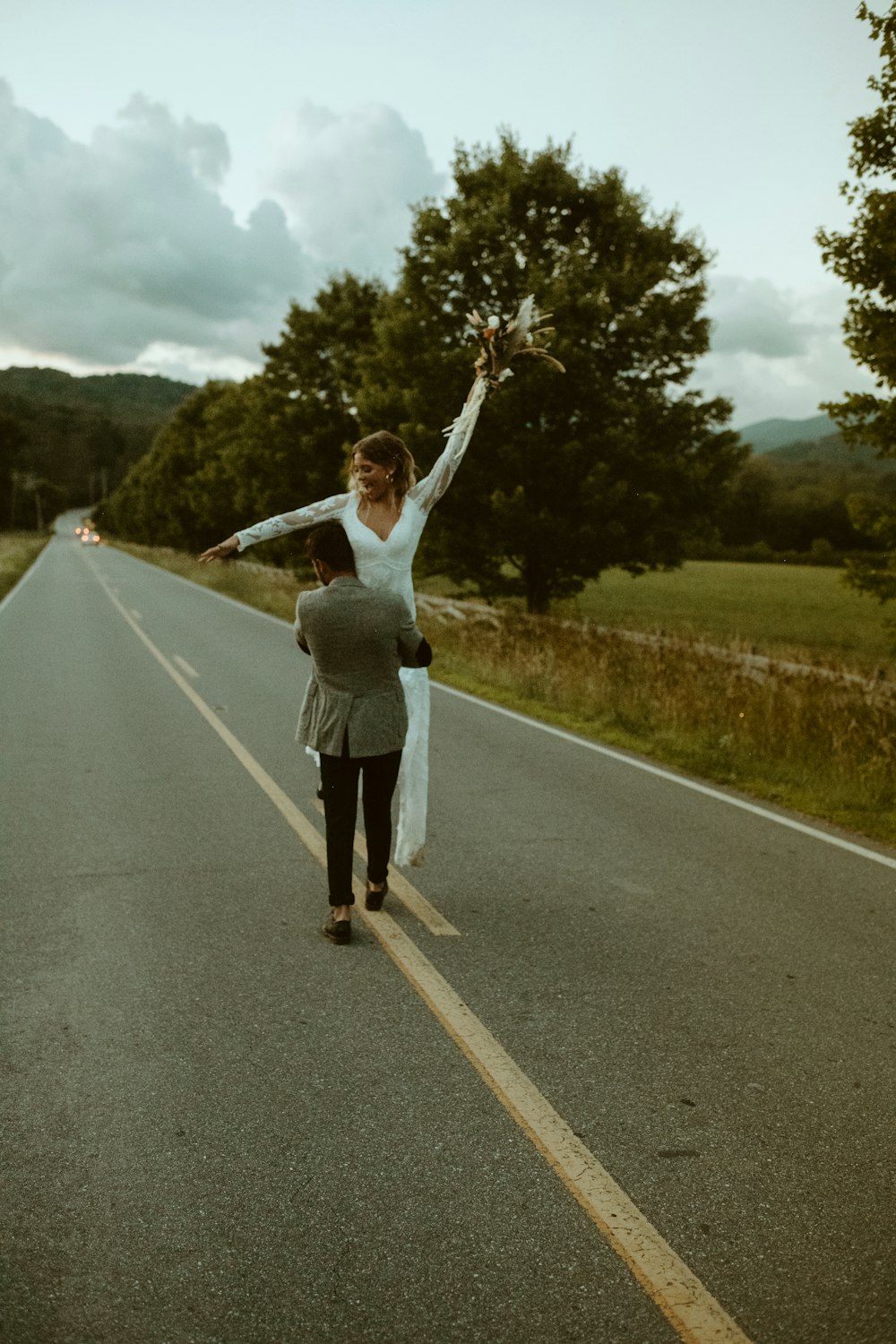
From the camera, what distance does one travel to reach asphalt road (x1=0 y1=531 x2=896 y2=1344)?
2662 mm

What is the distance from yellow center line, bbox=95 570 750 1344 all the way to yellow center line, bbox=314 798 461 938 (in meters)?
0.16

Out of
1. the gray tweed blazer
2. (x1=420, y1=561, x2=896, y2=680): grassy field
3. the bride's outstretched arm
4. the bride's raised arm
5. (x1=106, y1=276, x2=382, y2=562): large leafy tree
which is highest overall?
(x1=106, y1=276, x2=382, y2=562): large leafy tree

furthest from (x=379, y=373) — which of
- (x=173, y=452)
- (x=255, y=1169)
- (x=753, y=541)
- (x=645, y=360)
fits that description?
(x=753, y=541)

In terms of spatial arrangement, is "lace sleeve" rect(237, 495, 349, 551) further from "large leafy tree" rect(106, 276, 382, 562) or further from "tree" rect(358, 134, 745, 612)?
"large leafy tree" rect(106, 276, 382, 562)

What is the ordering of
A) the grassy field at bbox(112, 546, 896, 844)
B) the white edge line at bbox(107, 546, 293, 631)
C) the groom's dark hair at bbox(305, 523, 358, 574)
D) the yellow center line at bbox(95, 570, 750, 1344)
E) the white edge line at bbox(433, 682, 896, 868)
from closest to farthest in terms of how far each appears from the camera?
the yellow center line at bbox(95, 570, 750, 1344) → the groom's dark hair at bbox(305, 523, 358, 574) → the white edge line at bbox(433, 682, 896, 868) → the grassy field at bbox(112, 546, 896, 844) → the white edge line at bbox(107, 546, 293, 631)

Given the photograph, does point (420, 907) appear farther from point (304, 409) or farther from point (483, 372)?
point (304, 409)

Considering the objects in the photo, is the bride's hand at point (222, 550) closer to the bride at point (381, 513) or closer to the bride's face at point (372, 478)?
the bride at point (381, 513)

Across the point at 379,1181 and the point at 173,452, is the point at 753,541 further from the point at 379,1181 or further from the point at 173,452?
the point at 379,1181

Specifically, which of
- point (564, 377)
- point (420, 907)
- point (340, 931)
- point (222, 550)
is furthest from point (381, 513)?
point (564, 377)

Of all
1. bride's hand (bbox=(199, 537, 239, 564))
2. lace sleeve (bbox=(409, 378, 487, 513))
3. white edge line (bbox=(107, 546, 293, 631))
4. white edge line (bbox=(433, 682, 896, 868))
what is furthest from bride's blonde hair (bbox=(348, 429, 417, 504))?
white edge line (bbox=(107, 546, 293, 631))

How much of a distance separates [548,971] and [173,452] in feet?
208

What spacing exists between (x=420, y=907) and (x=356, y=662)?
1.50 metres

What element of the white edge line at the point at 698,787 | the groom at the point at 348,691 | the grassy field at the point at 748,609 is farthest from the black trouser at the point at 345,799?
the grassy field at the point at 748,609

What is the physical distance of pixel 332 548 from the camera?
4.80 meters
